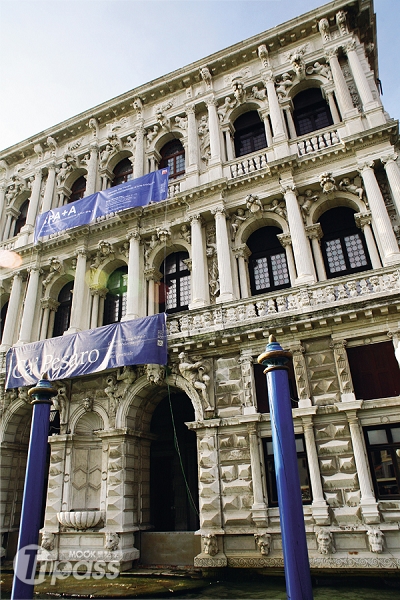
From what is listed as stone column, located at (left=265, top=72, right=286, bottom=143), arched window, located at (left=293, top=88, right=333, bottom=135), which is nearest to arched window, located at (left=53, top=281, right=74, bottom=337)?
stone column, located at (left=265, top=72, right=286, bottom=143)

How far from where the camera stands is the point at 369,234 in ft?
47.7

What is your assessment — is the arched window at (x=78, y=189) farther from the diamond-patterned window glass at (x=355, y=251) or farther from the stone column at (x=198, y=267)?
the diamond-patterned window glass at (x=355, y=251)

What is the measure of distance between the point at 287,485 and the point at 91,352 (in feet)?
35.0

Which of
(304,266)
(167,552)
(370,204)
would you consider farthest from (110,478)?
(370,204)

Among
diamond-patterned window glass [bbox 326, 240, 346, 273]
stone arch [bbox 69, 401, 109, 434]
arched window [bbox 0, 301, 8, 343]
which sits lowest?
stone arch [bbox 69, 401, 109, 434]

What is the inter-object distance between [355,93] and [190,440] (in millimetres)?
15646

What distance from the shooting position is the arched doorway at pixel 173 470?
1630cm

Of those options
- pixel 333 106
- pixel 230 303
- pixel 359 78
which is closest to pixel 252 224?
pixel 230 303

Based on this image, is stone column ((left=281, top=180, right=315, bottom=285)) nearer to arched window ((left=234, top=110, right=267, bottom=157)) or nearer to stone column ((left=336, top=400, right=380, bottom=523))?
arched window ((left=234, top=110, right=267, bottom=157))

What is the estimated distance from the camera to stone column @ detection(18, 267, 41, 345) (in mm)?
18953

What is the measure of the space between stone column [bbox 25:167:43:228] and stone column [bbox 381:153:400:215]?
16881 millimetres

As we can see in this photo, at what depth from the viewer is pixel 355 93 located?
1720 cm

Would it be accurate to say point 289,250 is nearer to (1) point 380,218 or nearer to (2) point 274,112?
(1) point 380,218
